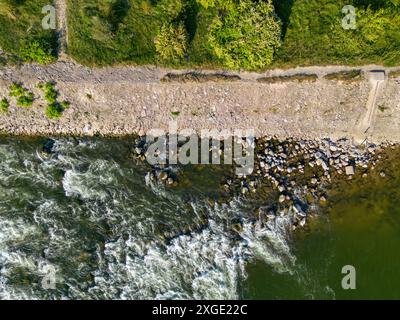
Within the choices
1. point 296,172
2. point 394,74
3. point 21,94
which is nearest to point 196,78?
point 296,172

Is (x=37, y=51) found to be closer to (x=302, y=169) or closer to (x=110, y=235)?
(x=110, y=235)

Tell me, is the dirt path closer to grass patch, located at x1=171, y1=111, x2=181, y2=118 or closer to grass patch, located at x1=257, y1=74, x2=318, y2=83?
grass patch, located at x1=171, y1=111, x2=181, y2=118

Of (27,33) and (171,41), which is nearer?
(171,41)
